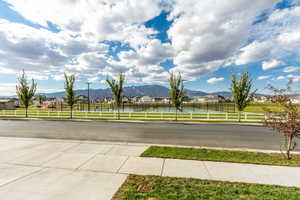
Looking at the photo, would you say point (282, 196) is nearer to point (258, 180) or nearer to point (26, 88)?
point (258, 180)

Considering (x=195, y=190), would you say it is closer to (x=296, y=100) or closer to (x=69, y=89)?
(x=296, y=100)

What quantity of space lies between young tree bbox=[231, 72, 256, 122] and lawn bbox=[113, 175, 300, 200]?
12230 mm

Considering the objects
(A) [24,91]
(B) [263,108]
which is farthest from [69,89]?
(B) [263,108]

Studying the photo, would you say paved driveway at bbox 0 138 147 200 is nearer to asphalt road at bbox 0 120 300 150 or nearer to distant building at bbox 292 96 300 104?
asphalt road at bbox 0 120 300 150

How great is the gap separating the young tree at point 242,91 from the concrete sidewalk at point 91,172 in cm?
1077

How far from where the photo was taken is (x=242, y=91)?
13.2 meters

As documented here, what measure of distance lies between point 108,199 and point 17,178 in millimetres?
2766

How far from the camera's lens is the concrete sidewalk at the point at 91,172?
2914 millimetres

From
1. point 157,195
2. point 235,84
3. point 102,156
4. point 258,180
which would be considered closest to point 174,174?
point 157,195

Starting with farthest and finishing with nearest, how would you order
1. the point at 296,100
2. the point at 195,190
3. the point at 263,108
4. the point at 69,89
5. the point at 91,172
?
the point at 69,89
the point at 263,108
the point at 296,100
the point at 91,172
the point at 195,190

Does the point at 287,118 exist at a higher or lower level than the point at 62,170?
higher

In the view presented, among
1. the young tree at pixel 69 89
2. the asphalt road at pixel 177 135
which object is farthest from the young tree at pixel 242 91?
the young tree at pixel 69 89

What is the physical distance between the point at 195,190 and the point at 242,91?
44.8ft

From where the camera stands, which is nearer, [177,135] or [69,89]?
[177,135]
